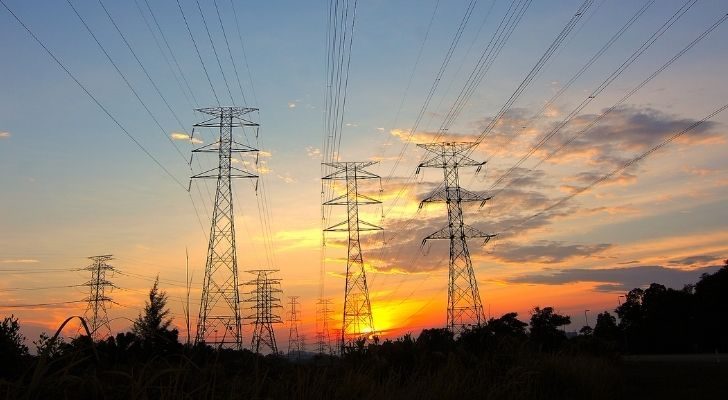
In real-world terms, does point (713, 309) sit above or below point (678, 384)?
above

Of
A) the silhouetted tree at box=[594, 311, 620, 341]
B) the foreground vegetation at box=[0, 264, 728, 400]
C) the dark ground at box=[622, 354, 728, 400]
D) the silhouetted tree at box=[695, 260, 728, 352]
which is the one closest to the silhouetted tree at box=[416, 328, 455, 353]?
the foreground vegetation at box=[0, 264, 728, 400]

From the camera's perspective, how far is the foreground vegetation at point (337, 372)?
17.9ft

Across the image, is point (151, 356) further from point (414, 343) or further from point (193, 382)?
point (414, 343)

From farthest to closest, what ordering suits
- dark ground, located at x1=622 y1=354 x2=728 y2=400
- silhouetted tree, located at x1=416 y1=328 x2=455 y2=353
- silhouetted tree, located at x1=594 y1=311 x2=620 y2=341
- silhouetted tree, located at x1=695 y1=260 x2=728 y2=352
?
silhouetted tree, located at x1=594 y1=311 x2=620 y2=341 < silhouetted tree, located at x1=695 y1=260 x2=728 y2=352 < dark ground, located at x1=622 y1=354 x2=728 y2=400 < silhouetted tree, located at x1=416 y1=328 x2=455 y2=353

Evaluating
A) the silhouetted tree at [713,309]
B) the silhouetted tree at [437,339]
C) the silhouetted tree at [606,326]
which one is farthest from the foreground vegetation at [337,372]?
the silhouetted tree at [606,326]

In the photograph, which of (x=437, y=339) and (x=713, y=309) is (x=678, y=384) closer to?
(x=437, y=339)

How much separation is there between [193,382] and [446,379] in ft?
23.5

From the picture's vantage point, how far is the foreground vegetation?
5.45m

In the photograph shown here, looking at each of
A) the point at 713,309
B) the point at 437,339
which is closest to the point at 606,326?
the point at 713,309

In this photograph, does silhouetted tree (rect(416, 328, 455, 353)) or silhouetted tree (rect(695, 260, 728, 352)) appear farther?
silhouetted tree (rect(695, 260, 728, 352))

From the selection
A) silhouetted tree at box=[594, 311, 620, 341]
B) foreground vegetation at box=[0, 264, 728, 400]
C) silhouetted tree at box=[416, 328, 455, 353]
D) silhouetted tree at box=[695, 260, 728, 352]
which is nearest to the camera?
foreground vegetation at box=[0, 264, 728, 400]

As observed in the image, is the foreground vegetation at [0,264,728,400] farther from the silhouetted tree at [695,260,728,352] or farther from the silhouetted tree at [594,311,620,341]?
the silhouetted tree at [594,311,620,341]

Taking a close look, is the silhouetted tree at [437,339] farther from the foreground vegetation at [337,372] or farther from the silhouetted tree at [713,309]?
the silhouetted tree at [713,309]

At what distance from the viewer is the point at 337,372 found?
12.8 meters
